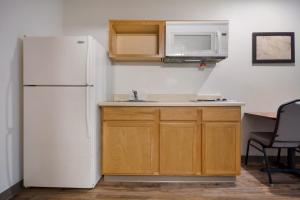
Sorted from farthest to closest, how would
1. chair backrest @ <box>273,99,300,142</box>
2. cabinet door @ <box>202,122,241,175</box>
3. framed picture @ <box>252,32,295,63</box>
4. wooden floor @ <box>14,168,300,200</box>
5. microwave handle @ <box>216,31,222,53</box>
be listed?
framed picture @ <box>252,32,295,63</box> < microwave handle @ <box>216,31,222,53</box> < cabinet door @ <box>202,122,241,175</box> < chair backrest @ <box>273,99,300,142</box> < wooden floor @ <box>14,168,300,200</box>

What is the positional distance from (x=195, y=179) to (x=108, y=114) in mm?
1224

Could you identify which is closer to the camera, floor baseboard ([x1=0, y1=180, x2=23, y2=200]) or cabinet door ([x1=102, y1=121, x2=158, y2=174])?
floor baseboard ([x1=0, y1=180, x2=23, y2=200])

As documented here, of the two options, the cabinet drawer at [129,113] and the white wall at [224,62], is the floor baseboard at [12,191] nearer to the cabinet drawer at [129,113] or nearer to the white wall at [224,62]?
the cabinet drawer at [129,113]

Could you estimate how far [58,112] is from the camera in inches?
84.3

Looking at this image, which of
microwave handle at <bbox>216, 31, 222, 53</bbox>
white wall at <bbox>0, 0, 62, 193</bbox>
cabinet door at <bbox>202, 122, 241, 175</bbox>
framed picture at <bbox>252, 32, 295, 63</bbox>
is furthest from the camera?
framed picture at <bbox>252, 32, 295, 63</bbox>

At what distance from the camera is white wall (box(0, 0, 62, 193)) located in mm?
1962

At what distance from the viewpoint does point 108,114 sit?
2371 mm

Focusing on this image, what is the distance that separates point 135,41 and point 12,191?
229 centimetres

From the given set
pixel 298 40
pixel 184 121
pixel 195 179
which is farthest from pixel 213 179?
pixel 298 40

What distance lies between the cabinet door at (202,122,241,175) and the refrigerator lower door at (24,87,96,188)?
1221mm

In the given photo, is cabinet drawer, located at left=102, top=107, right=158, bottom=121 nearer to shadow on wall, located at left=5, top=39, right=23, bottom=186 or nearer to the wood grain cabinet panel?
the wood grain cabinet panel

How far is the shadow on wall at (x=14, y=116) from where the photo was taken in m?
2.03

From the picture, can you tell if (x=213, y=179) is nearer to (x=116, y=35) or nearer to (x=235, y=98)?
(x=235, y=98)

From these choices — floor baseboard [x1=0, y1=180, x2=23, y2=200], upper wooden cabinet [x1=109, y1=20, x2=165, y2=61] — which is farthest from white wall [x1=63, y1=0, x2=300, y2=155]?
floor baseboard [x1=0, y1=180, x2=23, y2=200]
